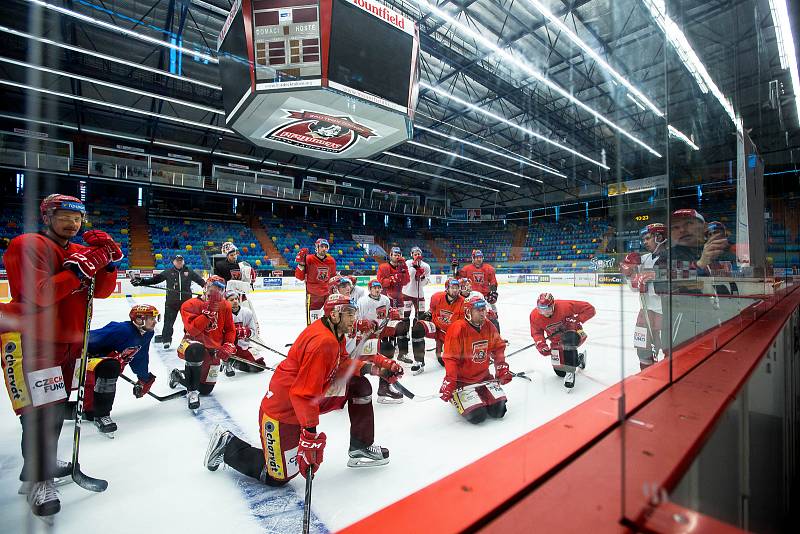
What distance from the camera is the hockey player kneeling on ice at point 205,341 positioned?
253 cm

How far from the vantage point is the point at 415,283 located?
15.4ft

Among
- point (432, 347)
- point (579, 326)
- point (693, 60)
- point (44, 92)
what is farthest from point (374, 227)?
point (44, 92)

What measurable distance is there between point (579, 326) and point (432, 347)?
1.85 m

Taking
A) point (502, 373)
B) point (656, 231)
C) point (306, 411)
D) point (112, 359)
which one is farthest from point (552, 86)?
point (112, 359)

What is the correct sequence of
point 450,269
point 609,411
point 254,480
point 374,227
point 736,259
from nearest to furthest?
point 609,411, point 254,480, point 736,259, point 450,269, point 374,227

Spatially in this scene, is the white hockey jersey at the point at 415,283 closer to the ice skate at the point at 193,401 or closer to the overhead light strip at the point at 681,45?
the ice skate at the point at 193,401

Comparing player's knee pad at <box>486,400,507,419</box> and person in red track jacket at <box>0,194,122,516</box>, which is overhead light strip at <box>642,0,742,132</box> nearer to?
person in red track jacket at <box>0,194,122,516</box>

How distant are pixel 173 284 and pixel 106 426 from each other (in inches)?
74.8

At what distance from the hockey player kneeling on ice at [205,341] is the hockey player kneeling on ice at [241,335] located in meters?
0.18

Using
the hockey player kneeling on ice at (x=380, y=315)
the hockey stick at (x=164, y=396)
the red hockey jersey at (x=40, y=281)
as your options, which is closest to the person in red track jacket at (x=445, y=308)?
the hockey player kneeling on ice at (x=380, y=315)

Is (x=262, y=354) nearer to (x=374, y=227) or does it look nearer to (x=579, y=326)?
(x=374, y=227)

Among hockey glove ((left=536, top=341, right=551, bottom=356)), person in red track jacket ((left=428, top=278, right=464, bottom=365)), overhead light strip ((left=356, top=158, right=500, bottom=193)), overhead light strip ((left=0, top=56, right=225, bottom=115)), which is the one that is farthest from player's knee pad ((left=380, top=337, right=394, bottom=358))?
overhead light strip ((left=0, top=56, right=225, bottom=115))

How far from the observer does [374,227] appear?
4.18 metres

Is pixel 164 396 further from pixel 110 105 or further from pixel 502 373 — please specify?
pixel 502 373
